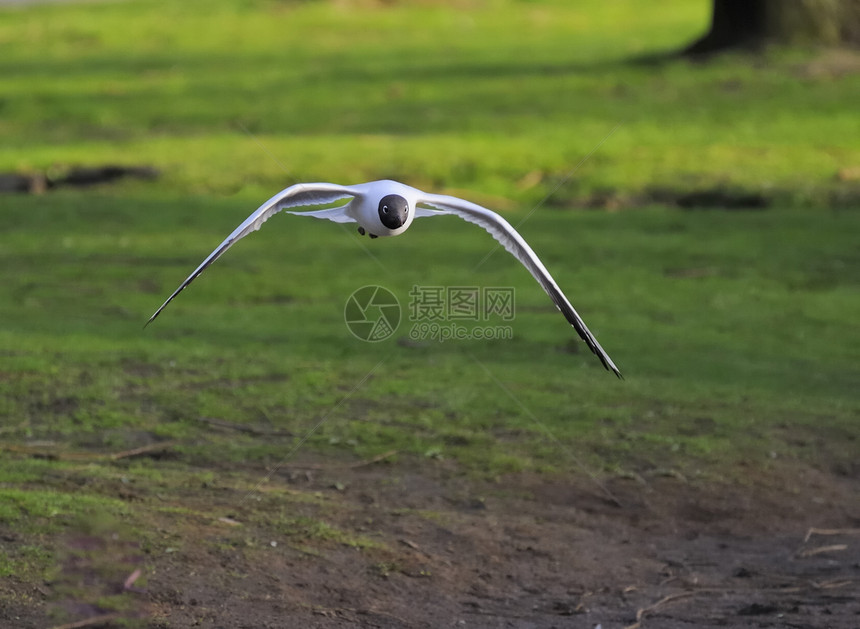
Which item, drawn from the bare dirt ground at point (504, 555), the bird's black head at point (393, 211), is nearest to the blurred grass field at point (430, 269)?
the bare dirt ground at point (504, 555)

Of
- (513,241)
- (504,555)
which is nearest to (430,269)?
(504,555)

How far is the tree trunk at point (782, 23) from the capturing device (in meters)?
16.0

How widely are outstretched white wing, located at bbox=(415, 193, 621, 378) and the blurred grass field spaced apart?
1.74m

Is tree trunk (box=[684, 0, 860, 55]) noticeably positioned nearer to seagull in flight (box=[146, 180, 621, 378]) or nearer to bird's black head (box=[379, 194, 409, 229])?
seagull in flight (box=[146, 180, 621, 378])

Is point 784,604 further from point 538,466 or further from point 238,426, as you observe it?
point 238,426

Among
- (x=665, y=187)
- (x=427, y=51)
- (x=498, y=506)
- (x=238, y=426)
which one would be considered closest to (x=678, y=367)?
(x=498, y=506)

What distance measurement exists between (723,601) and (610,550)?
2.05 feet

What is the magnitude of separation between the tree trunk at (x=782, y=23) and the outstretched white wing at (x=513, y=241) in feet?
38.5

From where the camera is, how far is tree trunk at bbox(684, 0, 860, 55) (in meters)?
16.0

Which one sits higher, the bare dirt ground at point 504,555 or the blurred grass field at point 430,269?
the blurred grass field at point 430,269

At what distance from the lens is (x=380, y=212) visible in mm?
4918

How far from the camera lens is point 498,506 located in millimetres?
6652

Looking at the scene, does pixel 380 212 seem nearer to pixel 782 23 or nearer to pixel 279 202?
pixel 279 202

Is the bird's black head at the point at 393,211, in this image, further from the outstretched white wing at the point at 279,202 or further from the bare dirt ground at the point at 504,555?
the bare dirt ground at the point at 504,555
